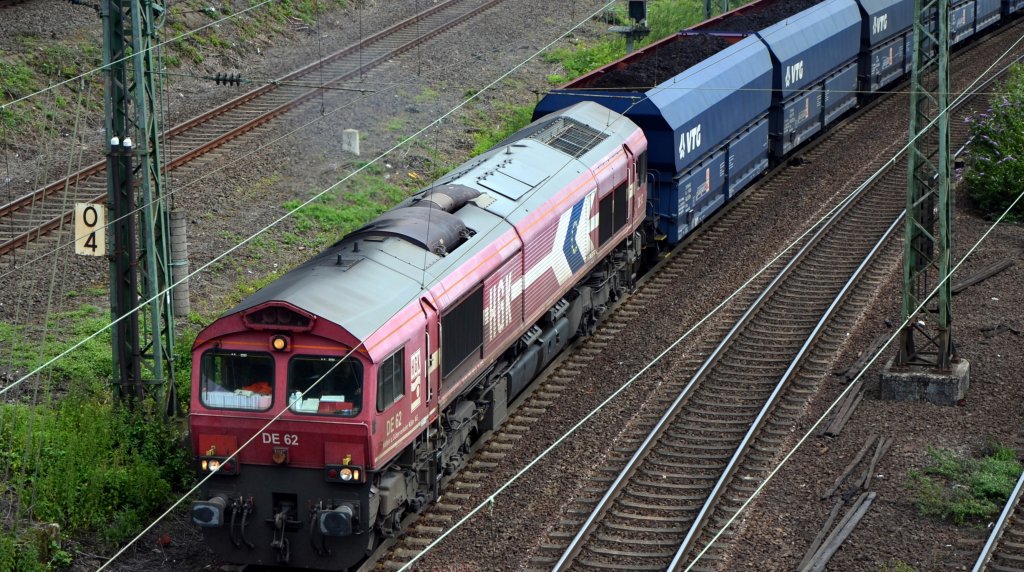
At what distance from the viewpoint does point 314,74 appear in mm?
32969

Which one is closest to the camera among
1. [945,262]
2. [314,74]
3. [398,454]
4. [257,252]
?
[398,454]

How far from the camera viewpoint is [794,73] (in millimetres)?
29891

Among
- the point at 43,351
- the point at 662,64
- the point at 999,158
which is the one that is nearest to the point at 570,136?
the point at 662,64

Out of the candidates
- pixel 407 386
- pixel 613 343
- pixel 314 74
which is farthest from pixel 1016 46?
pixel 407 386

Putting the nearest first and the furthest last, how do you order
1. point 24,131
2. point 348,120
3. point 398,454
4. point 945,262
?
point 398,454 → point 945,262 → point 24,131 → point 348,120

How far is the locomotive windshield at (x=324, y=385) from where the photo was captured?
45.1ft

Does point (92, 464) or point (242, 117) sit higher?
point (242, 117)

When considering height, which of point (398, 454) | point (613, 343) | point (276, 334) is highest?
point (276, 334)

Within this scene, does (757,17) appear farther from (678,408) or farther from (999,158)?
(678,408)

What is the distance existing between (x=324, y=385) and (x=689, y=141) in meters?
13.0

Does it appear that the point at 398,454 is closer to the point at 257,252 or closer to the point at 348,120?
the point at 257,252

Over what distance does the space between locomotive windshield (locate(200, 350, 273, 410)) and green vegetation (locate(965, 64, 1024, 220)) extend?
1830 centimetres

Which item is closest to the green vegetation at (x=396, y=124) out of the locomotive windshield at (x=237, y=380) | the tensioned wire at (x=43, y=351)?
the tensioned wire at (x=43, y=351)

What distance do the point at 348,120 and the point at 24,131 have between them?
24.2 feet
